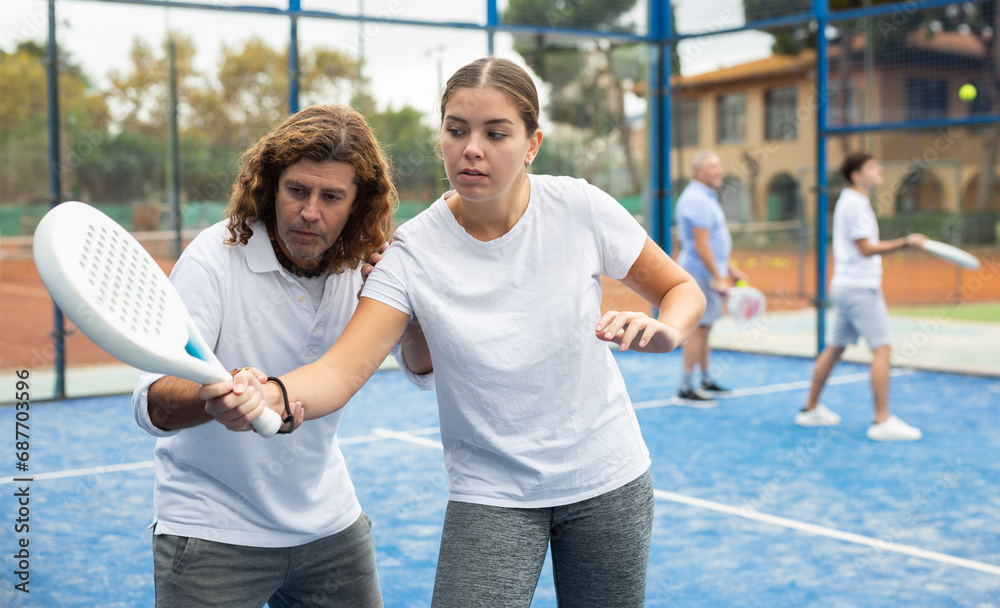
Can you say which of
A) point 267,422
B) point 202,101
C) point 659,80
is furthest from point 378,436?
point 202,101

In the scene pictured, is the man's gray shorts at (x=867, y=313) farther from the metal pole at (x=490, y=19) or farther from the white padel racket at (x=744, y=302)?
the metal pole at (x=490, y=19)

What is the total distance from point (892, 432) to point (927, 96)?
16.9ft

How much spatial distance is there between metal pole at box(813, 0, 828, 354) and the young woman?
7.34 meters

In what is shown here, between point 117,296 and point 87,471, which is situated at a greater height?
point 117,296

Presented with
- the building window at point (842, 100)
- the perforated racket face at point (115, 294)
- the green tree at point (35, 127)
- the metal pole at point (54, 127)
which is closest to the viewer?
the perforated racket face at point (115, 294)

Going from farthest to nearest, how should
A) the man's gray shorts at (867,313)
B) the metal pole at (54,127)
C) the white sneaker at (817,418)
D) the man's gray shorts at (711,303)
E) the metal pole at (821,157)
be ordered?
the metal pole at (821,157) < the man's gray shorts at (711,303) < the metal pole at (54,127) < the white sneaker at (817,418) < the man's gray shorts at (867,313)

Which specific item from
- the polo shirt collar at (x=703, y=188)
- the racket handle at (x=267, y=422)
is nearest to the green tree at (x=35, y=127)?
the polo shirt collar at (x=703, y=188)

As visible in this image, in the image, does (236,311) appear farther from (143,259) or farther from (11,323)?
(11,323)

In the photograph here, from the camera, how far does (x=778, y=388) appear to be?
8.31 meters

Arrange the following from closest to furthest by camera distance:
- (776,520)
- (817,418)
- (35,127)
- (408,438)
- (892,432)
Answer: (776,520)
(892,432)
(408,438)
(817,418)
(35,127)

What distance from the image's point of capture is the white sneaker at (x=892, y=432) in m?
6.34

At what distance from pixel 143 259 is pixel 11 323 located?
12034mm

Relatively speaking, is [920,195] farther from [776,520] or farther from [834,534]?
[834,534]

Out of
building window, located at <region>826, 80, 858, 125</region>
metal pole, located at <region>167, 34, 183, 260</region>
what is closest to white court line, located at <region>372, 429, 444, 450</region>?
metal pole, located at <region>167, 34, 183, 260</region>
